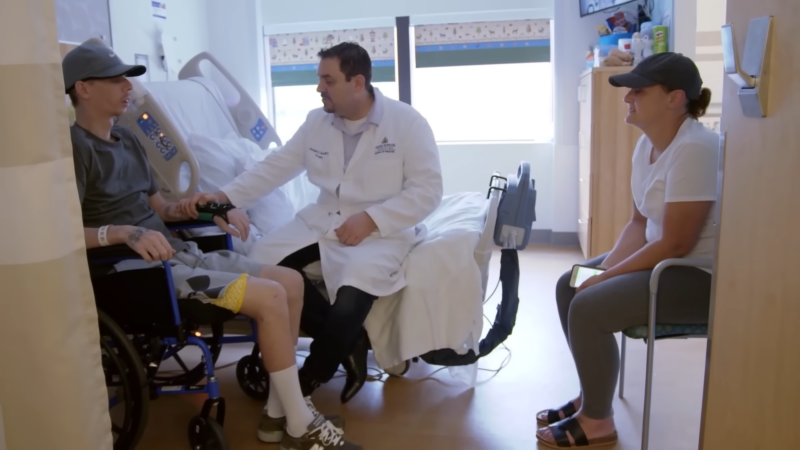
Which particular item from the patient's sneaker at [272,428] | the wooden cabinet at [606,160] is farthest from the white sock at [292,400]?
the wooden cabinet at [606,160]

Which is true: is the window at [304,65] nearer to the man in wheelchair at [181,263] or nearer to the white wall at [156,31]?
the white wall at [156,31]

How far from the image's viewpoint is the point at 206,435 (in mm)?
1864

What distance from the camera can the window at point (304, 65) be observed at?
15.5 feet

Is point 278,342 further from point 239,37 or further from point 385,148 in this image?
point 239,37

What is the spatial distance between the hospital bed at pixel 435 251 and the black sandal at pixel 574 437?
0.35 meters

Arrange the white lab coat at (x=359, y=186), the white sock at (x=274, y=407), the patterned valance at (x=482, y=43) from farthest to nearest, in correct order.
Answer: the patterned valance at (x=482, y=43)
the white lab coat at (x=359, y=186)
the white sock at (x=274, y=407)

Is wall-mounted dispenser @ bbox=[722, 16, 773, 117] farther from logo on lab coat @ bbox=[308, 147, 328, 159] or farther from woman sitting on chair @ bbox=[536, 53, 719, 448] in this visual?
logo on lab coat @ bbox=[308, 147, 328, 159]

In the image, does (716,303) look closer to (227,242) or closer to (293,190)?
(227,242)

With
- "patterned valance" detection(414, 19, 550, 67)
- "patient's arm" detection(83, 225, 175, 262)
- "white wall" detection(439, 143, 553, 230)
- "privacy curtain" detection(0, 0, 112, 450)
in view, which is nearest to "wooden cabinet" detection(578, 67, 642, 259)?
"white wall" detection(439, 143, 553, 230)

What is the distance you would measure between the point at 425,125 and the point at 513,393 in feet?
3.18

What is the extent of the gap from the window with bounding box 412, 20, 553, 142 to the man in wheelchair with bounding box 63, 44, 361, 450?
9.98 feet

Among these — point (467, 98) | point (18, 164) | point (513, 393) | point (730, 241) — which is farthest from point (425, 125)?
point (467, 98)

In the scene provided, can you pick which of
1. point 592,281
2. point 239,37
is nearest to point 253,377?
point 592,281

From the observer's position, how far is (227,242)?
2.23 meters
